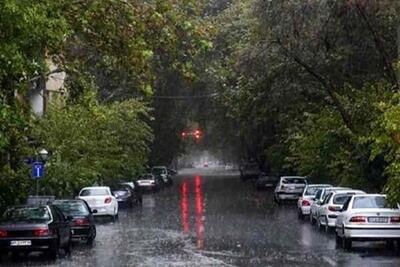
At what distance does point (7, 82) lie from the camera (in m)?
19.2

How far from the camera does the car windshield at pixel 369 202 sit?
23.5 meters

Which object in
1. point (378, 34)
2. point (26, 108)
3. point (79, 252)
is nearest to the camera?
point (26, 108)

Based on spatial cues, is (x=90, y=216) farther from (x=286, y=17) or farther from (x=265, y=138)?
(x=265, y=138)

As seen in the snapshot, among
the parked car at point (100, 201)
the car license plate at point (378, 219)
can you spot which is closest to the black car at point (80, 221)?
the car license plate at point (378, 219)

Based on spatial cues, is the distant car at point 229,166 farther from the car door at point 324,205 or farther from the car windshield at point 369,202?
the car windshield at point 369,202

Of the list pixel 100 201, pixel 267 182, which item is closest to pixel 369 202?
pixel 100 201

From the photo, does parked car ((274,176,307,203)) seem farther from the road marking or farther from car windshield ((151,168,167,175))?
car windshield ((151,168,167,175))

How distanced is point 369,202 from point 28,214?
891 centimetres

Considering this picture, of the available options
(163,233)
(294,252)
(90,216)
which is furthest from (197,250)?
(163,233)

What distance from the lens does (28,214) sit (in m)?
22.8

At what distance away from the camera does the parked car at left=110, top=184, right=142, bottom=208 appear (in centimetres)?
5047

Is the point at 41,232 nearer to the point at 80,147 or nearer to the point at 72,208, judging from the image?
the point at 72,208

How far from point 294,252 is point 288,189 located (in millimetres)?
28577

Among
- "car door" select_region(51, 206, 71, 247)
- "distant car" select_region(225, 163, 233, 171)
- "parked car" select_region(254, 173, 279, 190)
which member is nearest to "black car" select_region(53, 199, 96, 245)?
"car door" select_region(51, 206, 71, 247)
